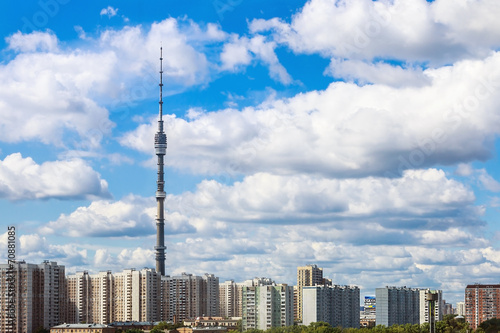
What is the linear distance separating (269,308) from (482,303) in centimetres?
4376

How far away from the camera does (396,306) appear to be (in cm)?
12762

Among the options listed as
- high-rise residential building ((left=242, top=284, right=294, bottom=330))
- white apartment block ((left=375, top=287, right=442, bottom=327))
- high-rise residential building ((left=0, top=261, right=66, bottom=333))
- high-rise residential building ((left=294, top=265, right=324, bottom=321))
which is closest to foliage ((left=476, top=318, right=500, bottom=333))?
white apartment block ((left=375, top=287, right=442, bottom=327))

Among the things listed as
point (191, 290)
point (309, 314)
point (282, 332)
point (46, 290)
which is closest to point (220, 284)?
point (191, 290)

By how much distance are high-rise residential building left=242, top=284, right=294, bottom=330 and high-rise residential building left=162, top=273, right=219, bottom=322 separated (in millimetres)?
29361

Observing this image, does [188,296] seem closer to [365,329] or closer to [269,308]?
[269,308]

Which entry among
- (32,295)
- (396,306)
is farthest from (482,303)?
(32,295)

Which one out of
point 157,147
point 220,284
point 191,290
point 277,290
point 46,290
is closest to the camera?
point 277,290

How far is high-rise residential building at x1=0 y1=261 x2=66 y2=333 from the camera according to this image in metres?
105

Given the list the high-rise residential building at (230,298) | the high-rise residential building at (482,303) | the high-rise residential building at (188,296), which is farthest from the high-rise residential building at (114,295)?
the high-rise residential building at (482,303)

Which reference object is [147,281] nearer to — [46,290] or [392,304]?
[46,290]

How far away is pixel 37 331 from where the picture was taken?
344 ft

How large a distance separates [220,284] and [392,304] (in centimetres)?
3514

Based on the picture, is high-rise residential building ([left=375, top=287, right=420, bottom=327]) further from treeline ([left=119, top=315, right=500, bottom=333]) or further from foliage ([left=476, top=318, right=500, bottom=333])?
foliage ([left=476, top=318, right=500, bottom=333])

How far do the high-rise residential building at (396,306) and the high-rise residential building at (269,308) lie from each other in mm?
27881
